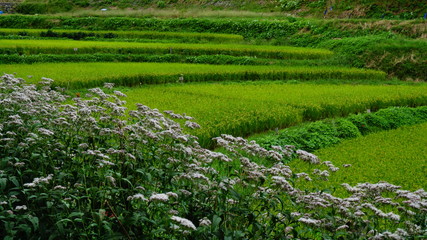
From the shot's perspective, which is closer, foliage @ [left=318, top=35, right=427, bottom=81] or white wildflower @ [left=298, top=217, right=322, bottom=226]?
white wildflower @ [left=298, top=217, right=322, bottom=226]

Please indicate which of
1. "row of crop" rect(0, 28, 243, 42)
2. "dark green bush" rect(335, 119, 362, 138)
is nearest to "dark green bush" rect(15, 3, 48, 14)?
"row of crop" rect(0, 28, 243, 42)

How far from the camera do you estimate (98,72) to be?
639 inches

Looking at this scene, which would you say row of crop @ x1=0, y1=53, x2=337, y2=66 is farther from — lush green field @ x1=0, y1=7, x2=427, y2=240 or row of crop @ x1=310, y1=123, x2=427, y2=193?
row of crop @ x1=310, y1=123, x2=427, y2=193

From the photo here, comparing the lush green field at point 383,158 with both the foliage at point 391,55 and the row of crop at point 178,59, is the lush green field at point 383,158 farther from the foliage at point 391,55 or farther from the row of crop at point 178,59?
the row of crop at point 178,59

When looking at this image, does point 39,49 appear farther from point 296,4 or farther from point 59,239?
point 296,4

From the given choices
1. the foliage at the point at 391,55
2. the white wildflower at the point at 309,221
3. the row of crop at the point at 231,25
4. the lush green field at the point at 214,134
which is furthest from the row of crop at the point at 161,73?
the white wildflower at the point at 309,221

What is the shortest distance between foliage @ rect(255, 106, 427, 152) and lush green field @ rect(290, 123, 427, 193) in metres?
0.33

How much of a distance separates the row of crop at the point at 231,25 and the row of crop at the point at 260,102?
11537 millimetres

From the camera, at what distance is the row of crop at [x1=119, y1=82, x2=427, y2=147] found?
10047 mm

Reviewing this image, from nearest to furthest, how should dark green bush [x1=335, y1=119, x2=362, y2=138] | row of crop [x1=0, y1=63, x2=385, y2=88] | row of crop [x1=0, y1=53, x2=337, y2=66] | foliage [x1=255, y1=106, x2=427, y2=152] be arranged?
foliage [x1=255, y1=106, x2=427, y2=152]
dark green bush [x1=335, y1=119, x2=362, y2=138]
row of crop [x1=0, y1=63, x2=385, y2=88]
row of crop [x1=0, y1=53, x2=337, y2=66]

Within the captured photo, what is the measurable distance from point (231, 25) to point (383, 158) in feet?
83.0

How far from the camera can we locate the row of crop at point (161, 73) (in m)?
15.1

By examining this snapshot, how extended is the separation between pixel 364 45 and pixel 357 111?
419 inches

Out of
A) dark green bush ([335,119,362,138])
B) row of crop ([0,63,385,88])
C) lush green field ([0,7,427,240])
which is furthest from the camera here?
row of crop ([0,63,385,88])
